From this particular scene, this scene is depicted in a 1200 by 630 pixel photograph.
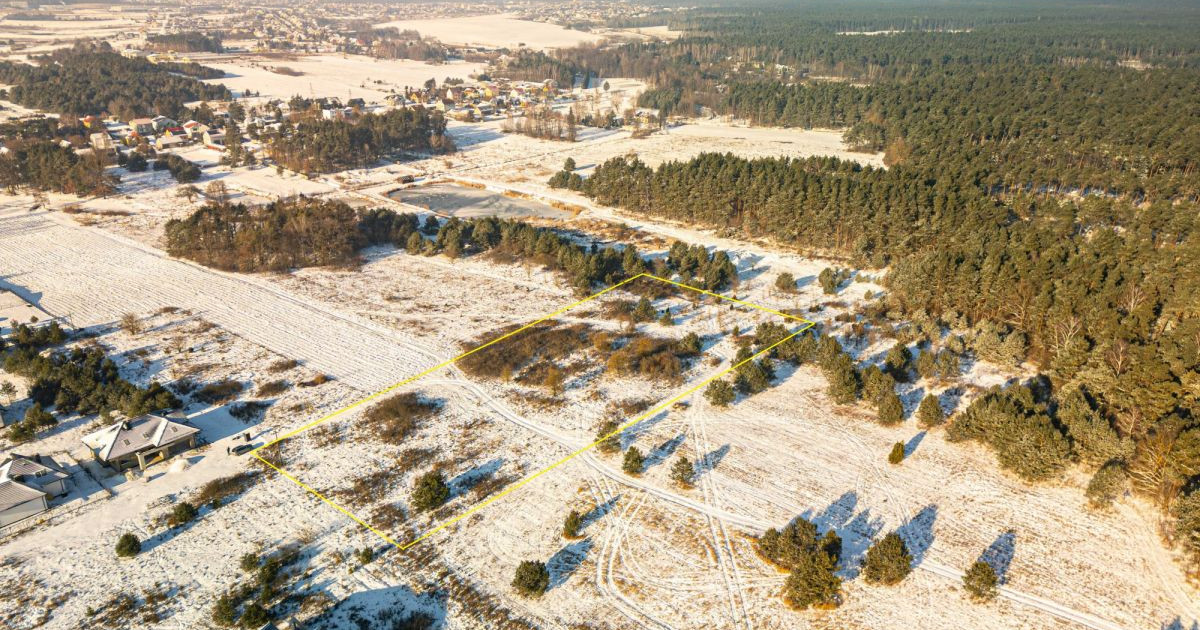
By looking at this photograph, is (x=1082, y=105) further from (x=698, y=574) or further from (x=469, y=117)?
(x=698, y=574)

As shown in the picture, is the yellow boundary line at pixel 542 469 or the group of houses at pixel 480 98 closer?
the yellow boundary line at pixel 542 469

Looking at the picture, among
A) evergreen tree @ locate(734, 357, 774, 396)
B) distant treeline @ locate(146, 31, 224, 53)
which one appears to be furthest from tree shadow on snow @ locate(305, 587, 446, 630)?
distant treeline @ locate(146, 31, 224, 53)

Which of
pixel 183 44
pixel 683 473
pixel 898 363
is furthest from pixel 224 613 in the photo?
pixel 183 44

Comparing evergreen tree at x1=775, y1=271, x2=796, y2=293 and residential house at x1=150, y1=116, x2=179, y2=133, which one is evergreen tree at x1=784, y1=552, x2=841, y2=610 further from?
residential house at x1=150, y1=116, x2=179, y2=133

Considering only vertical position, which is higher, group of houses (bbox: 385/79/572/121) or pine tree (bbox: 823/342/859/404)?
group of houses (bbox: 385/79/572/121)

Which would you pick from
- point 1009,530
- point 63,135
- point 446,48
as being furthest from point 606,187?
point 446,48

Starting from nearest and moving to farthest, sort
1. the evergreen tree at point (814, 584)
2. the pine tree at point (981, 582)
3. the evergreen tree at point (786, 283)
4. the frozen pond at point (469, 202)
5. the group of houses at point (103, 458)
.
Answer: the evergreen tree at point (814, 584), the pine tree at point (981, 582), the group of houses at point (103, 458), the evergreen tree at point (786, 283), the frozen pond at point (469, 202)

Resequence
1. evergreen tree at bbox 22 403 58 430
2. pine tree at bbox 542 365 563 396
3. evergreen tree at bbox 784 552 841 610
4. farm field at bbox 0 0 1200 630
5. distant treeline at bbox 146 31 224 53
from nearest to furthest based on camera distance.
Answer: evergreen tree at bbox 784 552 841 610 < farm field at bbox 0 0 1200 630 < evergreen tree at bbox 22 403 58 430 < pine tree at bbox 542 365 563 396 < distant treeline at bbox 146 31 224 53

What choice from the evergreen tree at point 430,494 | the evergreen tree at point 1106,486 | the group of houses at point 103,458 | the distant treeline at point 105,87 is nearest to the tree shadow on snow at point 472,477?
the evergreen tree at point 430,494

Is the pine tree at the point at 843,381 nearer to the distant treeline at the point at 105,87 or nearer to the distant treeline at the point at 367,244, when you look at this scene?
the distant treeline at the point at 367,244
